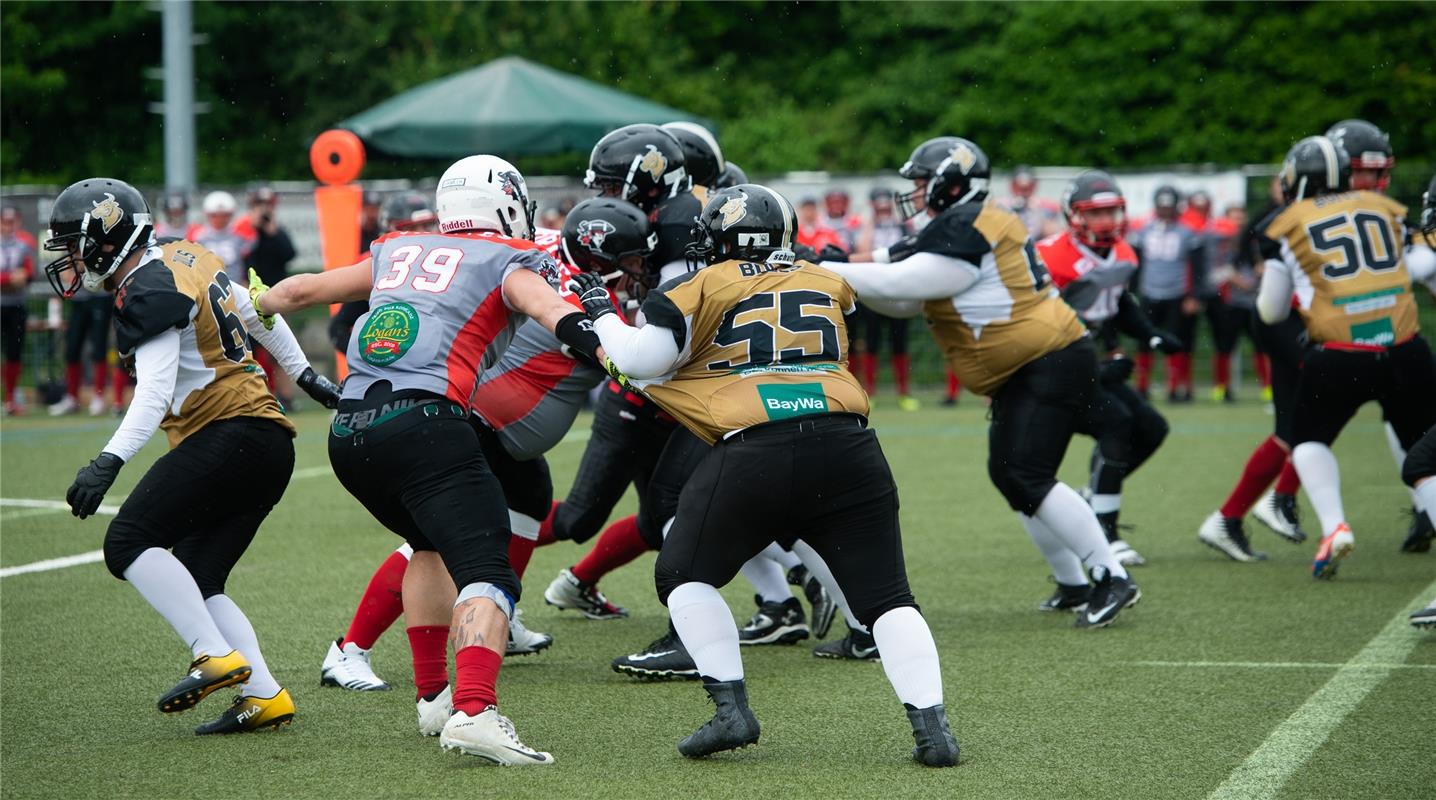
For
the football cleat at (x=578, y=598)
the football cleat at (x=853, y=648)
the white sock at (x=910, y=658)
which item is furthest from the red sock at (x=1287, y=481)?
the white sock at (x=910, y=658)

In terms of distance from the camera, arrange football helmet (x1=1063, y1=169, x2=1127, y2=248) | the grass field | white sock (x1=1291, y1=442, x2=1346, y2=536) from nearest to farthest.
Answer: the grass field
white sock (x1=1291, y1=442, x2=1346, y2=536)
football helmet (x1=1063, y1=169, x2=1127, y2=248)

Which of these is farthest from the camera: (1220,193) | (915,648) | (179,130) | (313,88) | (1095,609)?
(313,88)

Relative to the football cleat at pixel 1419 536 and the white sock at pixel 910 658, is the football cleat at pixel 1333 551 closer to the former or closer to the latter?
the football cleat at pixel 1419 536

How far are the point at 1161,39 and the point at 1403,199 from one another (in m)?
8.82

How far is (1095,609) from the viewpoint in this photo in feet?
21.6

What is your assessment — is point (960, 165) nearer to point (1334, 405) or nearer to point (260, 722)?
point (1334, 405)

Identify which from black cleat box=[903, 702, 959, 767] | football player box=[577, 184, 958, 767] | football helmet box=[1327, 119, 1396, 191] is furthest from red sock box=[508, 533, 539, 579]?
football helmet box=[1327, 119, 1396, 191]

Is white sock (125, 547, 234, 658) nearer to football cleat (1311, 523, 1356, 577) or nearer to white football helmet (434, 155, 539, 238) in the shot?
white football helmet (434, 155, 539, 238)

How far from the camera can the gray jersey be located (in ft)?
15.6

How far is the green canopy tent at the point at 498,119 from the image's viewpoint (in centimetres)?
1786

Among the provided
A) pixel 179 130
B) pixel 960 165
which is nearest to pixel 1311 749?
pixel 960 165

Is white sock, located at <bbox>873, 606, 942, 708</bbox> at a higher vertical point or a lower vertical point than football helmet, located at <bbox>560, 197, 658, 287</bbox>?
lower

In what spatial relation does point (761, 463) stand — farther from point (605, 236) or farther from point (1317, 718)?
point (1317, 718)

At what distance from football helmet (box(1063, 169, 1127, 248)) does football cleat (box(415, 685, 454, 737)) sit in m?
4.28
